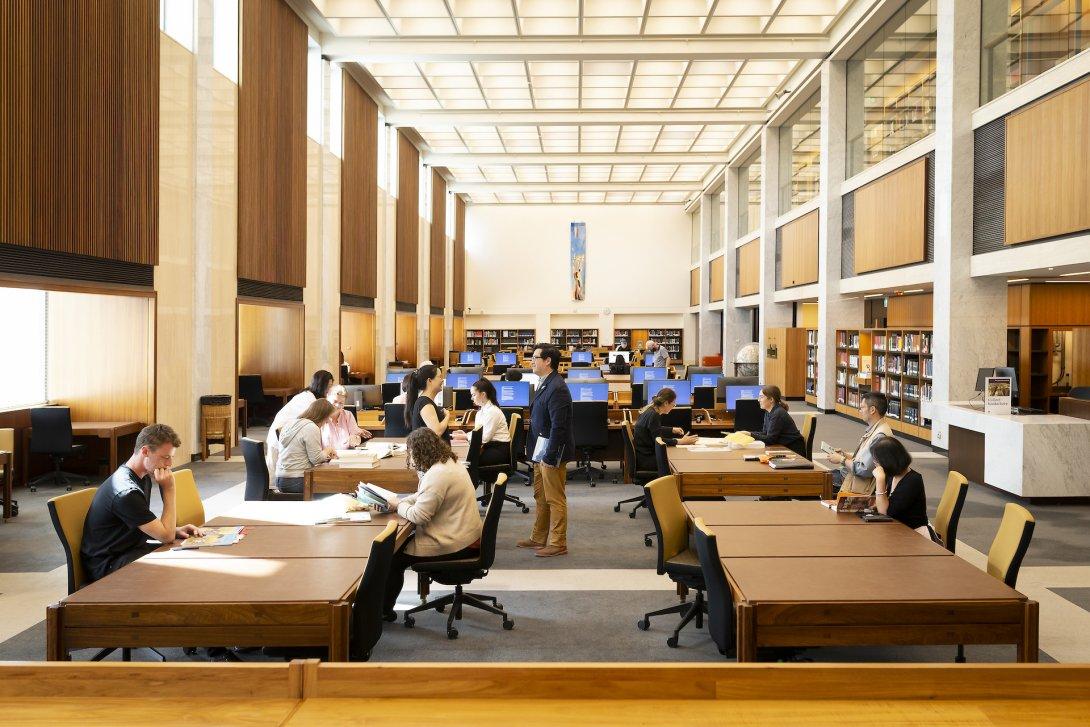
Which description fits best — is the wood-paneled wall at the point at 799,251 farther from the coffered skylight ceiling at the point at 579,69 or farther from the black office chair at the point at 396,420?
the black office chair at the point at 396,420

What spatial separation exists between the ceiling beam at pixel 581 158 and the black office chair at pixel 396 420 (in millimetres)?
14317


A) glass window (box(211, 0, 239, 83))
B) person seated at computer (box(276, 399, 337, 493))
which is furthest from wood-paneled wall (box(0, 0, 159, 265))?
person seated at computer (box(276, 399, 337, 493))

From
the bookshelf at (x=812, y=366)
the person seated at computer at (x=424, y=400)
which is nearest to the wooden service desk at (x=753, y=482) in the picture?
the person seated at computer at (x=424, y=400)

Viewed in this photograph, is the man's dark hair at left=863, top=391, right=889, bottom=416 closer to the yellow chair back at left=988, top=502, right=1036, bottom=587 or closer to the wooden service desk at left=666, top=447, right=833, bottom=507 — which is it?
the wooden service desk at left=666, top=447, right=833, bottom=507

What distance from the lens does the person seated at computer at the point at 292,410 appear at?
5.81 metres

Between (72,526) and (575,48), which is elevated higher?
(575,48)

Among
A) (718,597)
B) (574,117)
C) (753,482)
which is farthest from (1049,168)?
(574,117)

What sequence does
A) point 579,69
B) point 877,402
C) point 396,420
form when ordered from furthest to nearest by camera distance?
point 579,69
point 396,420
point 877,402

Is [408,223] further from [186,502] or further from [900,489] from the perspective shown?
[900,489]

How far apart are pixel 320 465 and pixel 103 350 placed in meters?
4.40

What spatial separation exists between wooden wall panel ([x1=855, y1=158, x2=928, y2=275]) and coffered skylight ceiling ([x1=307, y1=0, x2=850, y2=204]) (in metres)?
2.80

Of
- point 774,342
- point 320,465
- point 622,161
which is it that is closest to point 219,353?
point 320,465

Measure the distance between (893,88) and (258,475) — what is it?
10.9 meters

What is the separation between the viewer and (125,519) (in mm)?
3551
